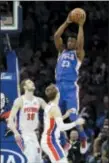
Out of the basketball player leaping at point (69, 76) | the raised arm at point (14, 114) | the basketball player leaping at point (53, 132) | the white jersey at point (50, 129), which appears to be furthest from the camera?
the basketball player leaping at point (69, 76)

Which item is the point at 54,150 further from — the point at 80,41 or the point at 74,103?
the point at 80,41

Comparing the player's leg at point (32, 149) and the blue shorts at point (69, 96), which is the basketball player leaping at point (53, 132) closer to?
the player's leg at point (32, 149)

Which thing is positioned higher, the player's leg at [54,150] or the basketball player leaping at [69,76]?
the basketball player leaping at [69,76]

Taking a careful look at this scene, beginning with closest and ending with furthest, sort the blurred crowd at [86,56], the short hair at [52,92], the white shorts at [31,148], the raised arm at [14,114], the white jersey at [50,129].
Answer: the short hair at [52,92] → the white jersey at [50,129] → the raised arm at [14,114] → the white shorts at [31,148] → the blurred crowd at [86,56]

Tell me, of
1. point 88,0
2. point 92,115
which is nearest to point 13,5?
point 92,115

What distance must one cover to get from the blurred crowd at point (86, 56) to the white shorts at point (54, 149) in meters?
2.29

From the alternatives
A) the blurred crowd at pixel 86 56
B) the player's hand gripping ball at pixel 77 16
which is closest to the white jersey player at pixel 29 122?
the player's hand gripping ball at pixel 77 16

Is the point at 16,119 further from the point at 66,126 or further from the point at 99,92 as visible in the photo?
the point at 99,92

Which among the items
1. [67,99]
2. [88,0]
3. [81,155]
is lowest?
[81,155]

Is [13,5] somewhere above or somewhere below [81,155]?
above

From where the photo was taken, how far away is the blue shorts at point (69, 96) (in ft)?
45.2

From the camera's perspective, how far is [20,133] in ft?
44.5

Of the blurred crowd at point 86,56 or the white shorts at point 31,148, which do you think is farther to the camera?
the blurred crowd at point 86,56

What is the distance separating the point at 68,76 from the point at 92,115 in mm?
2932
